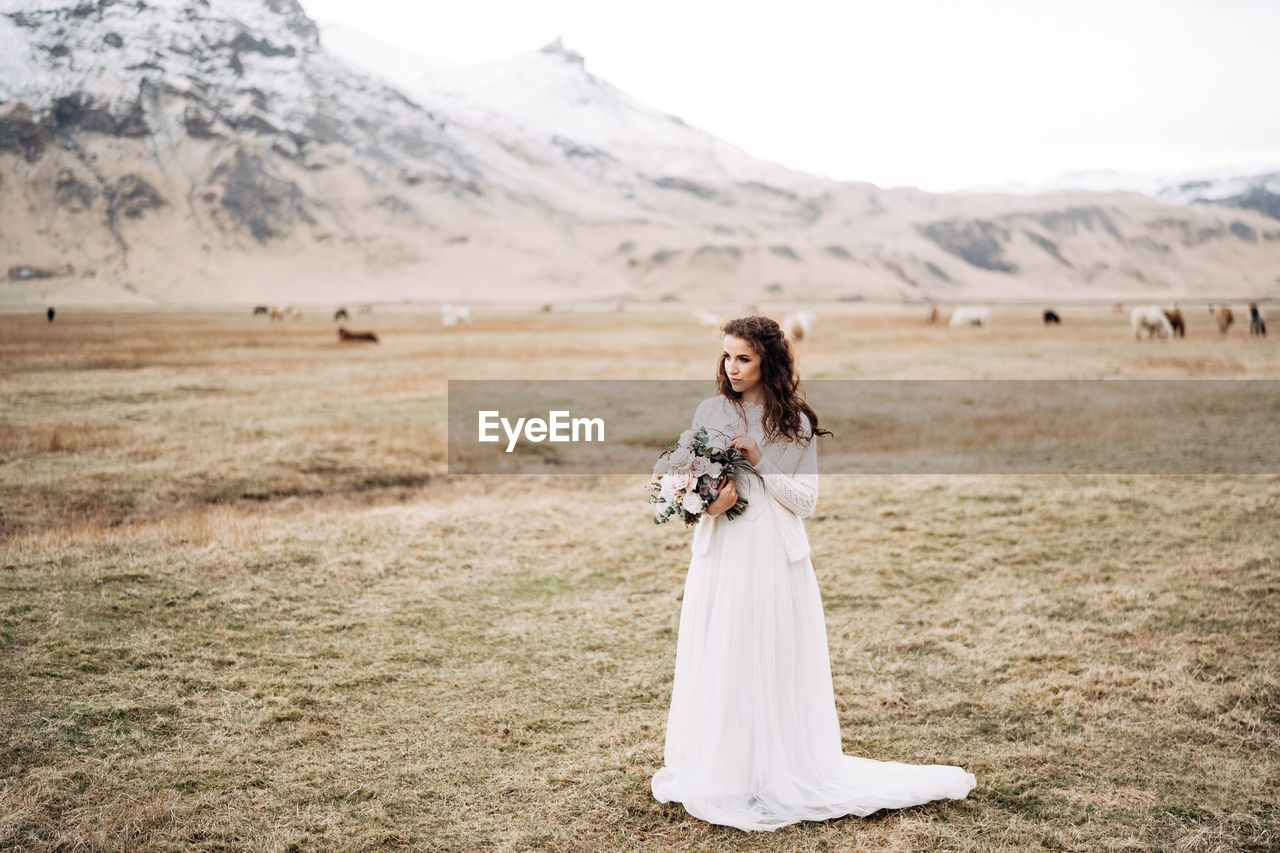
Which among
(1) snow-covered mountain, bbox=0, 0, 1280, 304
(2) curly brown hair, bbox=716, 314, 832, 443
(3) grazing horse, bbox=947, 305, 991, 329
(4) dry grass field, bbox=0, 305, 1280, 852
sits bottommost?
(4) dry grass field, bbox=0, 305, 1280, 852

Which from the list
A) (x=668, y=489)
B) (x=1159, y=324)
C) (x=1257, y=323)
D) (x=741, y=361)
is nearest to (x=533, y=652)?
(x=668, y=489)

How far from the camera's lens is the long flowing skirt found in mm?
4637

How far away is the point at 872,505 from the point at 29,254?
143 metres

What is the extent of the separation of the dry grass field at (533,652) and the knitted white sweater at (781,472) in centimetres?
159

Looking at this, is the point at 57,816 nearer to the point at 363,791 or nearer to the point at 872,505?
the point at 363,791

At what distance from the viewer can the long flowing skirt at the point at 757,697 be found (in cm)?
464

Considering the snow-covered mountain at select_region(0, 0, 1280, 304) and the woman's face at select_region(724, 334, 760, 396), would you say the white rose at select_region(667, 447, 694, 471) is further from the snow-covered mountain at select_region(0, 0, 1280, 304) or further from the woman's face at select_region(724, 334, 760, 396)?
the snow-covered mountain at select_region(0, 0, 1280, 304)

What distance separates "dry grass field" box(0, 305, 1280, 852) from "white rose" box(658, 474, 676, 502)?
6.02ft

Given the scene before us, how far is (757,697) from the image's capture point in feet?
15.3

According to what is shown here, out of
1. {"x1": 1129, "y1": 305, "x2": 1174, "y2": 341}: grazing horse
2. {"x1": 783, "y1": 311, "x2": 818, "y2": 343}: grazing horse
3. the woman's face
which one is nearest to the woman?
the woman's face

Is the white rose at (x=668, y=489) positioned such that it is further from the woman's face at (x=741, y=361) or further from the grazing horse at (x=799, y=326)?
the grazing horse at (x=799, y=326)

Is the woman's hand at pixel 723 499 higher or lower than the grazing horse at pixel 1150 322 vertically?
lower

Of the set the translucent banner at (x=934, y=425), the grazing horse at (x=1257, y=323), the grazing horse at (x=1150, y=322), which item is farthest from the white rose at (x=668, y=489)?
the grazing horse at (x=1257, y=323)

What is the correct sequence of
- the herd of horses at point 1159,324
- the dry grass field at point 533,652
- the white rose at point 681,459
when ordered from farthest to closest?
the herd of horses at point 1159,324
the dry grass field at point 533,652
the white rose at point 681,459
